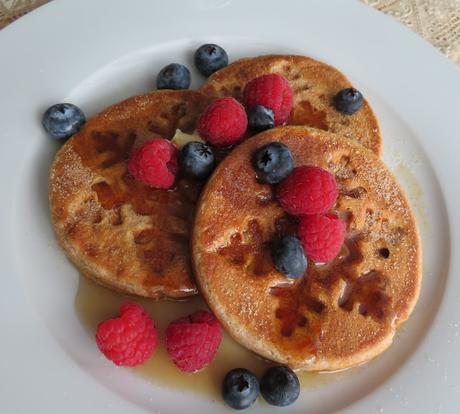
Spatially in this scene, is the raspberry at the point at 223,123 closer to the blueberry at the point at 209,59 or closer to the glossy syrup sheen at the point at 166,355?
the blueberry at the point at 209,59

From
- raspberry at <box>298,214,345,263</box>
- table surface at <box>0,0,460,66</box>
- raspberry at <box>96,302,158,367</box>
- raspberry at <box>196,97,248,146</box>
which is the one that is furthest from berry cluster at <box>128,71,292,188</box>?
table surface at <box>0,0,460,66</box>

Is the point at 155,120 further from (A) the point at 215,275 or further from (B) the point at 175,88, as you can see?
(A) the point at 215,275

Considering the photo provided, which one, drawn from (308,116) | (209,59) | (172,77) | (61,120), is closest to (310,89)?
(308,116)

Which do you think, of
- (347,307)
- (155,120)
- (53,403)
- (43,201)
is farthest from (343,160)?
(53,403)

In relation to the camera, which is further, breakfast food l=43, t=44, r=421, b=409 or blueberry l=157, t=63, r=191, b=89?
blueberry l=157, t=63, r=191, b=89

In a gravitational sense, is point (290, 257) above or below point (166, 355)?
above

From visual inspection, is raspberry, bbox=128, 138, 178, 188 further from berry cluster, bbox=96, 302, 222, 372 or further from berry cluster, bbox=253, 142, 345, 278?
berry cluster, bbox=96, 302, 222, 372

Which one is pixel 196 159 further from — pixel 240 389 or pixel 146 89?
pixel 240 389
